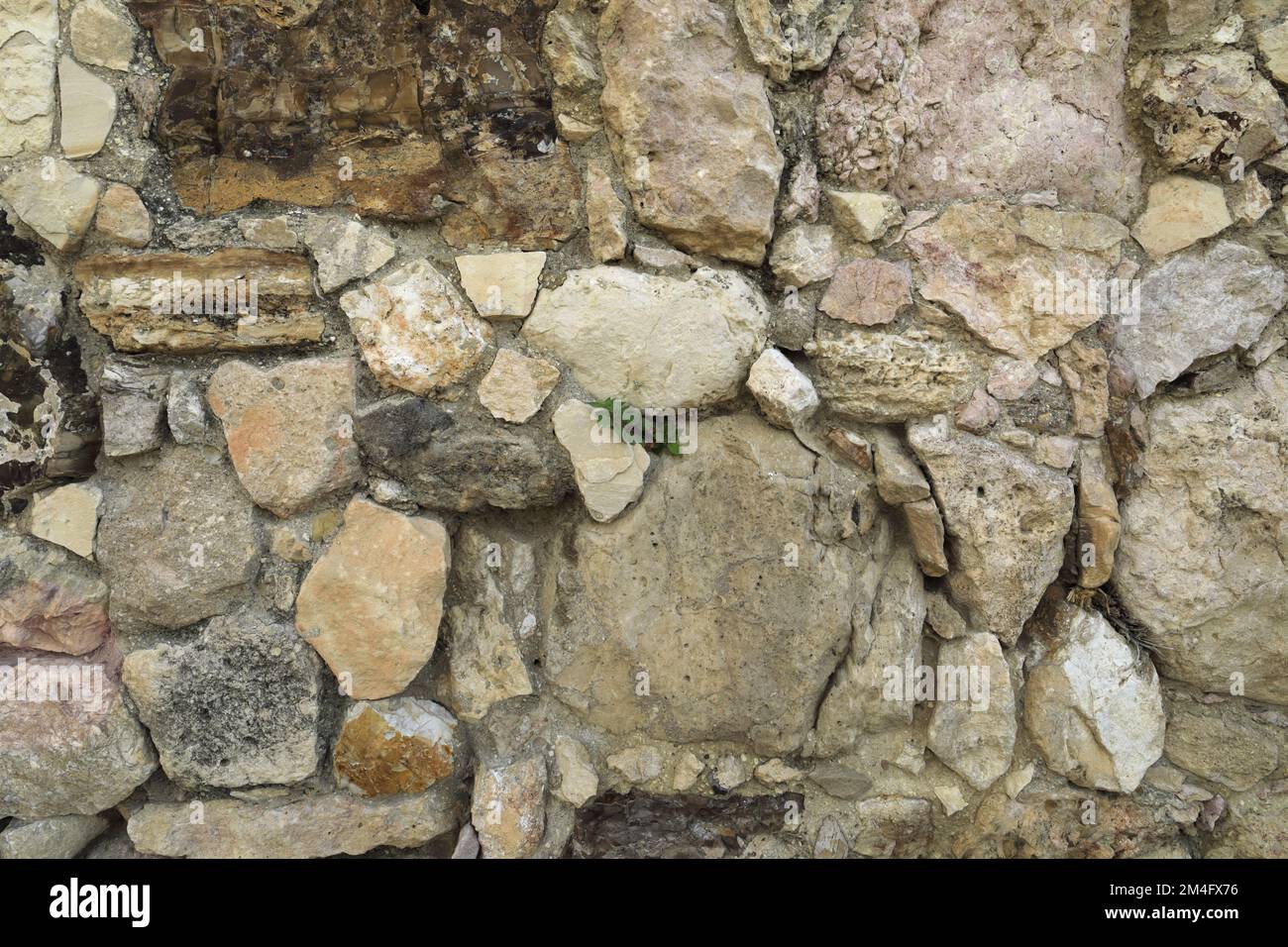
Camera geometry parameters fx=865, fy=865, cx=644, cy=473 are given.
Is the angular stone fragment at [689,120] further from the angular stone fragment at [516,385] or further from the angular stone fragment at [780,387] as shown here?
the angular stone fragment at [516,385]

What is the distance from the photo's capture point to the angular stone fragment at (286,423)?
1924mm

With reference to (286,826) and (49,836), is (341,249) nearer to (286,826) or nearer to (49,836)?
(286,826)

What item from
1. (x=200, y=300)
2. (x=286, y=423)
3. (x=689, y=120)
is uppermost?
(x=689, y=120)

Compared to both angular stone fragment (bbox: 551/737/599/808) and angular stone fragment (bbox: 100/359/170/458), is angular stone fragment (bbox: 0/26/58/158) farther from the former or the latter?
angular stone fragment (bbox: 551/737/599/808)

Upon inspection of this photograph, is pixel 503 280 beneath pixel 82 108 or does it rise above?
beneath

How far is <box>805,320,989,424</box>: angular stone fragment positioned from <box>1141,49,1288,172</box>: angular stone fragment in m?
0.70

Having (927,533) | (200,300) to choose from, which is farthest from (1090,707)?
(200,300)

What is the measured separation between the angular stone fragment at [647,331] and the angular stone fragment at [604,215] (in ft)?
0.14

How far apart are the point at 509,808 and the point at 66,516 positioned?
3.90 feet

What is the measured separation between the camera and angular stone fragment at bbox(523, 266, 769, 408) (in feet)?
6.30

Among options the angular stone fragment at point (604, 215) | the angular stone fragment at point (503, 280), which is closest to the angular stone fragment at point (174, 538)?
the angular stone fragment at point (503, 280)

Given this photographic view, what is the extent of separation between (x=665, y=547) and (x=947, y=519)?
66cm

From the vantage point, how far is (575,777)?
6.64 feet

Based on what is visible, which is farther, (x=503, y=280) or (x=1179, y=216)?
(x=1179, y=216)
